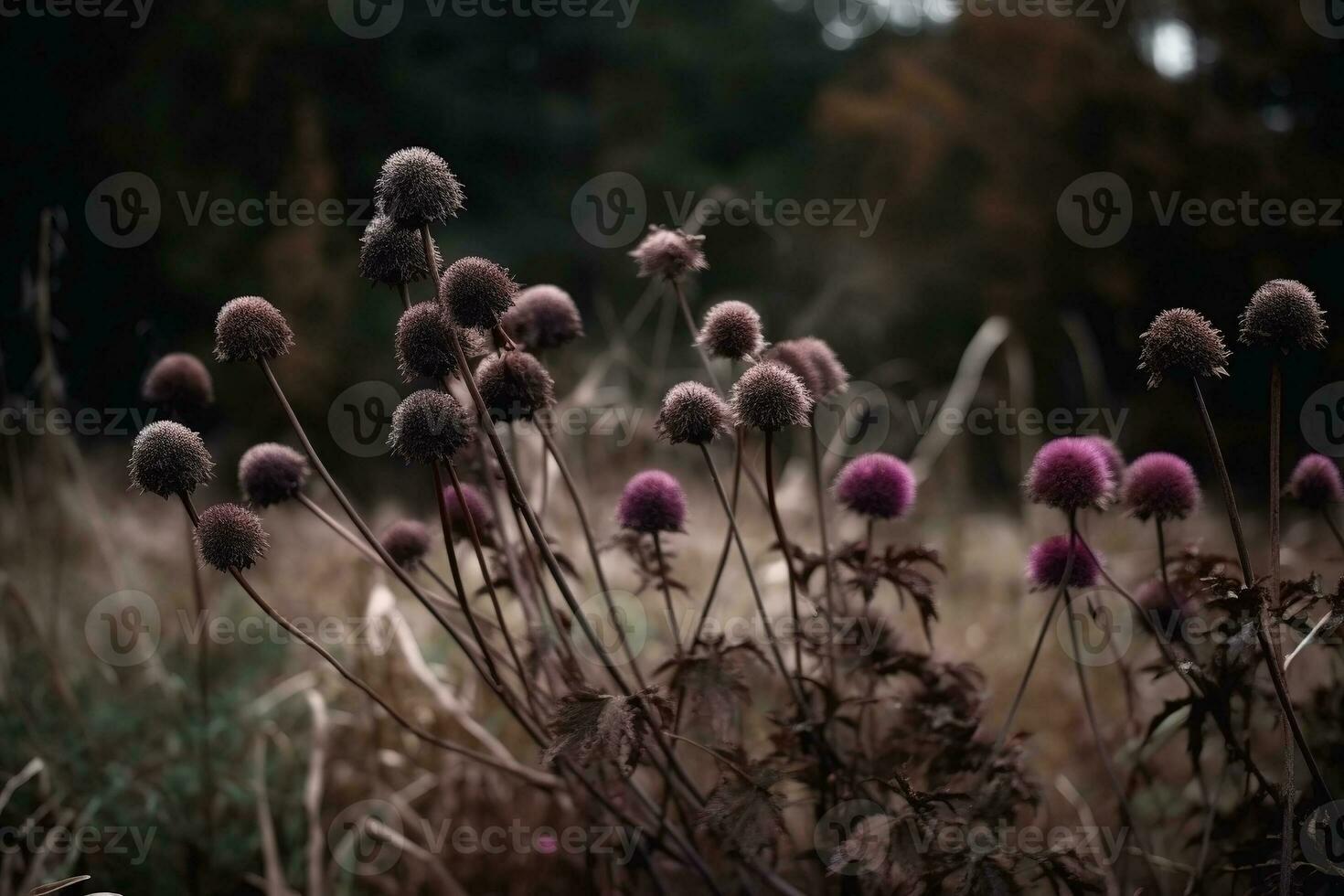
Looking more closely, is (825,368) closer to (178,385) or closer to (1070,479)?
(1070,479)

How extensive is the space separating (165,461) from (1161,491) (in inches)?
67.8

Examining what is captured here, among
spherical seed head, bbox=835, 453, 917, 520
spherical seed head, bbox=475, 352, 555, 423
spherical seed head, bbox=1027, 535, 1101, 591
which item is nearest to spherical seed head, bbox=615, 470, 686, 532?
spherical seed head, bbox=475, 352, 555, 423

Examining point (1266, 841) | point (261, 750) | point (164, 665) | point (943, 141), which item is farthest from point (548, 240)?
point (1266, 841)

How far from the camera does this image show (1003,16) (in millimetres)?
12047

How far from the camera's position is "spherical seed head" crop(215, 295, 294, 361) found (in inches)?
66.9

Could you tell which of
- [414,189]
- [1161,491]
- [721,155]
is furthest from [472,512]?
[721,155]

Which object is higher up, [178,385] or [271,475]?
[178,385]

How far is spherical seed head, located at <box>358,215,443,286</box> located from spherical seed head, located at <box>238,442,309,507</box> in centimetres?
50

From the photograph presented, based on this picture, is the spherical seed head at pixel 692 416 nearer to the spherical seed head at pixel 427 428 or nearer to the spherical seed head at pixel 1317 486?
the spherical seed head at pixel 427 428

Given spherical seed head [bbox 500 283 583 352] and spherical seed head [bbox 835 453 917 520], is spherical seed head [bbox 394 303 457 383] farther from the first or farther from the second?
spherical seed head [bbox 835 453 917 520]

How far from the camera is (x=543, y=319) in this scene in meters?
2.23

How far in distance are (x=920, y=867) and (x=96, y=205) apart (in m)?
8.89

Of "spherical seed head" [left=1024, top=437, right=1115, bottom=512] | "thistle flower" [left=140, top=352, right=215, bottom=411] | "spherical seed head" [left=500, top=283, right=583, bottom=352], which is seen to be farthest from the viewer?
"thistle flower" [left=140, top=352, right=215, bottom=411]

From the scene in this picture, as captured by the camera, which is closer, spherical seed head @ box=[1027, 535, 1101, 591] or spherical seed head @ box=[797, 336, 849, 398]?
spherical seed head @ box=[1027, 535, 1101, 591]
